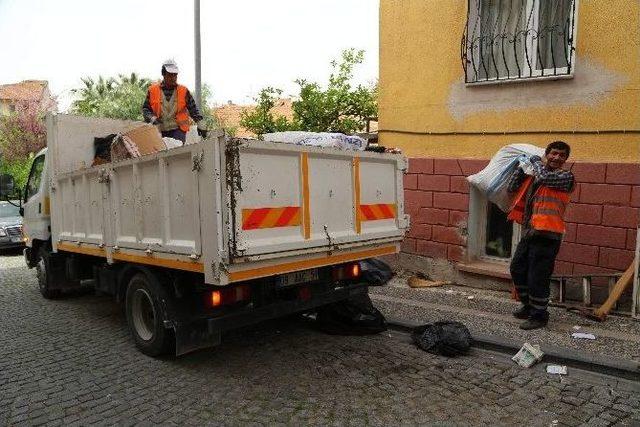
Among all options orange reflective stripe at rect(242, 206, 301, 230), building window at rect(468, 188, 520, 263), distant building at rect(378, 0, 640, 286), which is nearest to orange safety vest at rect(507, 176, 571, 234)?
distant building at rect(378, 0, 640, 286)

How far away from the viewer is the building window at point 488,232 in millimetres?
6551

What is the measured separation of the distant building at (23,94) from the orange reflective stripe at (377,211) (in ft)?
101

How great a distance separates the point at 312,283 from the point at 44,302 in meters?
4.36

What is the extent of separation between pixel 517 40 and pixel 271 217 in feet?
14.3

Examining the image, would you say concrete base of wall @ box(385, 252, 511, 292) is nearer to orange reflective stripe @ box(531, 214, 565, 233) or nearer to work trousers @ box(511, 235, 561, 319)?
work trousers @ box(511, 235, 561, 319)

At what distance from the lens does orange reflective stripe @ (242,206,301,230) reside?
348 cm

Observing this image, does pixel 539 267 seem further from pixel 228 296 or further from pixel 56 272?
pixel 56 272

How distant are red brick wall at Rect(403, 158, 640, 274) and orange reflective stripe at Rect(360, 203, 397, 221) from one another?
2115mm

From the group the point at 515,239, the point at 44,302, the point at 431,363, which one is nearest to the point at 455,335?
the point at 431,363

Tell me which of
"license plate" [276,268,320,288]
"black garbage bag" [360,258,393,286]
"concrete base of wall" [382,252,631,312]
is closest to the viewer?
"license plate" [276,268,320,288]

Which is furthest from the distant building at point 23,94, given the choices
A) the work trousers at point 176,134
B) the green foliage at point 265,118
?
the work trousers at point 176,134

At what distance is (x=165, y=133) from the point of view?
20.7 feet

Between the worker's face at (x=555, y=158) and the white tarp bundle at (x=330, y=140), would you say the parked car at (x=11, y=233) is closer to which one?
the white tarp bundle at (x=330, y=140)

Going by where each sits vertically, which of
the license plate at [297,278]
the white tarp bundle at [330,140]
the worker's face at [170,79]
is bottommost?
the license plate at [297,278]
